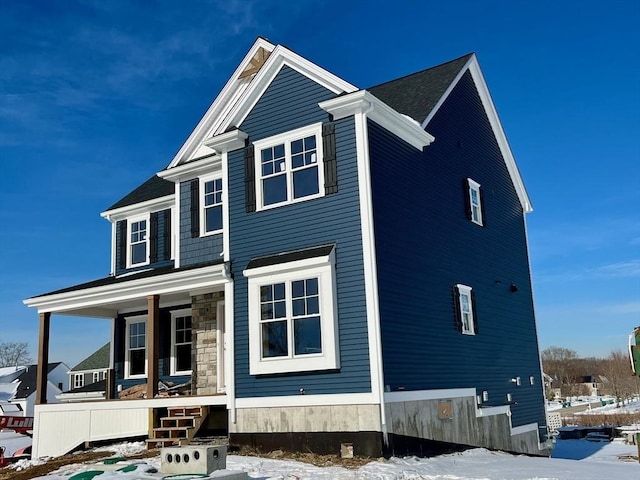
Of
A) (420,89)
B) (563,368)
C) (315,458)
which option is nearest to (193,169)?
(420,89)

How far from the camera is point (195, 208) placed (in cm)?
1673

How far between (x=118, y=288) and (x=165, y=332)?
10.0ft

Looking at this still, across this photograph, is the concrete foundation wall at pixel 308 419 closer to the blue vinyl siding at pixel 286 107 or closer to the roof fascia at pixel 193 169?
the blue vinyl siding at pixel 286 107

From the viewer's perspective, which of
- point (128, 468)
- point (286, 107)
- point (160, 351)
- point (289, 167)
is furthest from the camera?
point (160, 351)

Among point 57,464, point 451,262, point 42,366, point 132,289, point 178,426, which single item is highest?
point 451,262

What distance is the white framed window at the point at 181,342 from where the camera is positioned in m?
18.2

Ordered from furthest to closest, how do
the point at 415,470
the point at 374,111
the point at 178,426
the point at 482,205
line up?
1. the point at 482,205
2. the point at 178,426
3. the point at 374,111
4. the point at 415,470

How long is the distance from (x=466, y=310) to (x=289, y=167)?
5.72 m

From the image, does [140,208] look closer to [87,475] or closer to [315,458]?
[315,458]

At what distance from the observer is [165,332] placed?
61.5ft

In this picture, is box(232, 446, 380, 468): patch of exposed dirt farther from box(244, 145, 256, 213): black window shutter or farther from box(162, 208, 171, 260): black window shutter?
box(162, 208, 171, 260): black window shutter

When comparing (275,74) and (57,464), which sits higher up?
(275,74)

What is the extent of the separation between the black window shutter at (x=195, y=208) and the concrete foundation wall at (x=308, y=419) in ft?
17.0

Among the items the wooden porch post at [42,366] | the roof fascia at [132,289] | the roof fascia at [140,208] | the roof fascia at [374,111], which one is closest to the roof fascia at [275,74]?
the roof fascia at [374,111]
